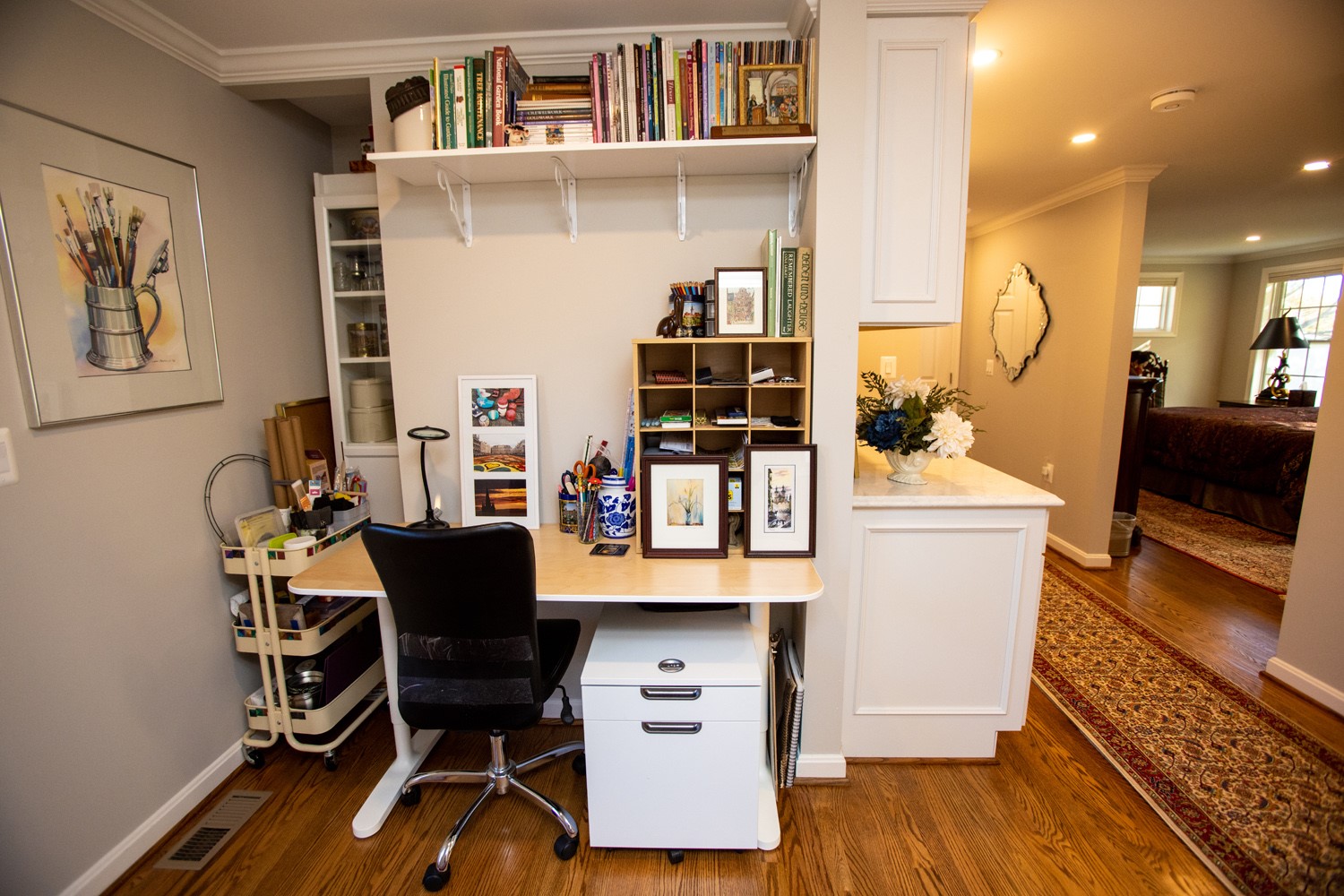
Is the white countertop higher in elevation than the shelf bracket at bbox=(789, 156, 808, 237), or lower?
lower

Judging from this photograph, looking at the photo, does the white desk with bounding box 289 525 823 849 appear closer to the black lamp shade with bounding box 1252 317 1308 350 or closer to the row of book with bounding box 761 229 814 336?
the row of book with bounding box 761 229 814 336

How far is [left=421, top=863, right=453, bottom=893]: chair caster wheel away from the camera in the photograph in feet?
5.05

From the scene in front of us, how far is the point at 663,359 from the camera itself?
200 cm

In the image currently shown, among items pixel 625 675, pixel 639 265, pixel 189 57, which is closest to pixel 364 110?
pixel 189 57

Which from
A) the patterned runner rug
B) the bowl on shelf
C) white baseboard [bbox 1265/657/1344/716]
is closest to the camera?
white baseboard [bbox 1265/657/1344/716]

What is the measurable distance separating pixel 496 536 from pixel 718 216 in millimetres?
1345

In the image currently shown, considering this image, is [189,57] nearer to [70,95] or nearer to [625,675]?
[70,95]

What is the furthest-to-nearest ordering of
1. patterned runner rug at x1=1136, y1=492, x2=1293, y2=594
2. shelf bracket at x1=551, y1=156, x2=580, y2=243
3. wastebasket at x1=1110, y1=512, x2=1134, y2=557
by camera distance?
1. wastebasket at x1=1110, y1=512, x2=1134, y2=557
2. patterned runner rug at x1=1136, y1=492, x2=1293, y2=594
3. shelf bracket at x1=551, y1=156, x2=580, y2=243

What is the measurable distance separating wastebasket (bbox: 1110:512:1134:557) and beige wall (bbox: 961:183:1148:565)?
8.5 inches

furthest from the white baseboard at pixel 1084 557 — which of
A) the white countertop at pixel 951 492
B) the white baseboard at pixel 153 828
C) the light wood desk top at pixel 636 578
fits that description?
the white baseboard at pixel 153 828

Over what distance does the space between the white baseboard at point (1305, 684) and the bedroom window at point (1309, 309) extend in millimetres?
5788

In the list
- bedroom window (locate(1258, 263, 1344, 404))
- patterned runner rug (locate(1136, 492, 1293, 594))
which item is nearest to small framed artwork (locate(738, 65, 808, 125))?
patterned runner rug (locate(1136, 492, 1293, 594))

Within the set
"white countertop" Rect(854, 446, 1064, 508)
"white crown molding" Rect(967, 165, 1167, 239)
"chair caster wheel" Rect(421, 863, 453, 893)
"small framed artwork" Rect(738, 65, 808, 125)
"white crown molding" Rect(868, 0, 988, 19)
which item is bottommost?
"chair caster wheel" Rect(421, 863, 453, 893)

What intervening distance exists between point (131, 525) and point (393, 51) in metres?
1.74
